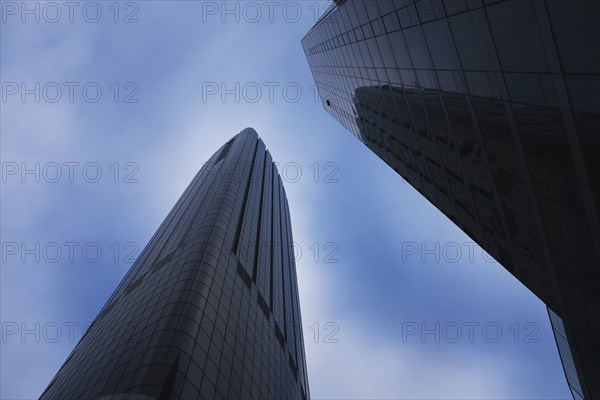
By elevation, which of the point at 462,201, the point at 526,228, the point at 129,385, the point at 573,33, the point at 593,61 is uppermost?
the point at 573,33

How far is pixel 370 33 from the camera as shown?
2831 centimetres

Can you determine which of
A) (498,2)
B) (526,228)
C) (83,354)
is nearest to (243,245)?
(83,354)

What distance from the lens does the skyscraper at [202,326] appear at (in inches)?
1372

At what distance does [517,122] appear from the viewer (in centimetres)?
1475

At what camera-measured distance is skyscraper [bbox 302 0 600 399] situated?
11.2 m

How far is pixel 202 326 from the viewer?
40344 millimetres

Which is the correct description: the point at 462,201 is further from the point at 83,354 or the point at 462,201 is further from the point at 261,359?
→ the point at 83,354

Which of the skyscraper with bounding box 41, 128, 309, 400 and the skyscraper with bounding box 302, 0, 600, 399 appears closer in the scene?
the skyscraper with bounding box 302, 0, 600, 399

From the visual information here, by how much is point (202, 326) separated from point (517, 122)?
34.3m

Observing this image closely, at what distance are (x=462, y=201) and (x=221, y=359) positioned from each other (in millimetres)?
26361

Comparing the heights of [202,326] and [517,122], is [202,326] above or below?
below

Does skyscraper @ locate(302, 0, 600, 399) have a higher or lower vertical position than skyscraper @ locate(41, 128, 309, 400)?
higher

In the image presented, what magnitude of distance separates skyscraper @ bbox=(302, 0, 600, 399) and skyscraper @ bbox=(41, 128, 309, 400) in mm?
25709

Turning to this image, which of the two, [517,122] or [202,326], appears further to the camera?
[202,326]
